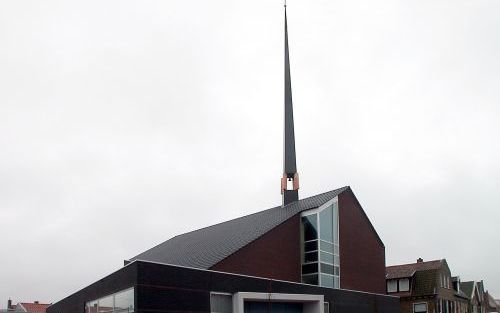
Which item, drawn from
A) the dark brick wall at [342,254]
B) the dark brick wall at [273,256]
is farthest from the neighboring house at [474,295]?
the dark brick wall at [273,256]

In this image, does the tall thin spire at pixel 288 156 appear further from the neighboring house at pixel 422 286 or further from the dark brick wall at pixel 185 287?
the neighboring house at pixel 422 286

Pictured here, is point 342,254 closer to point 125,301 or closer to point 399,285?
point 125,301

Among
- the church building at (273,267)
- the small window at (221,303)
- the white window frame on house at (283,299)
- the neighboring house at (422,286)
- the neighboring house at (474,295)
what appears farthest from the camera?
the neighboring house at (474,295)

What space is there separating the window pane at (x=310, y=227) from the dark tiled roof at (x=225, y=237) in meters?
0.54

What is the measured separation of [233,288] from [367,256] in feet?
48.5

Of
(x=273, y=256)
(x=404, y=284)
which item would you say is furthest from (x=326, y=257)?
(x=404, y=284)

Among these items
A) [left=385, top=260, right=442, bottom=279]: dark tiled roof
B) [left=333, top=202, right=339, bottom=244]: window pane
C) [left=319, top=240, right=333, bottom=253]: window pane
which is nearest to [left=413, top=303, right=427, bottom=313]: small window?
[left=385, top=260, right=442, bottom=279]: dark tiled roof

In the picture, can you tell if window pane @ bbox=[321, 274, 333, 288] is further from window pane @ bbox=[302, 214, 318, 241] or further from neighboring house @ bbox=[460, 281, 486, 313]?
neighboring house @ bbox=[460, 281, 486, 313]

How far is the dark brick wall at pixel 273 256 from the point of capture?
2884cm

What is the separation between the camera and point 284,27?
4575 cm

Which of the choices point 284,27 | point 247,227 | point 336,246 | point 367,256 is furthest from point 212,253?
point 284,27

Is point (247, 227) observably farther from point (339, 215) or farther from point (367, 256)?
point (367, 256)

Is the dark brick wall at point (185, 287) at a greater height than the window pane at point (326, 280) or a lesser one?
lesser

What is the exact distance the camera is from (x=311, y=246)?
32.5 meters
